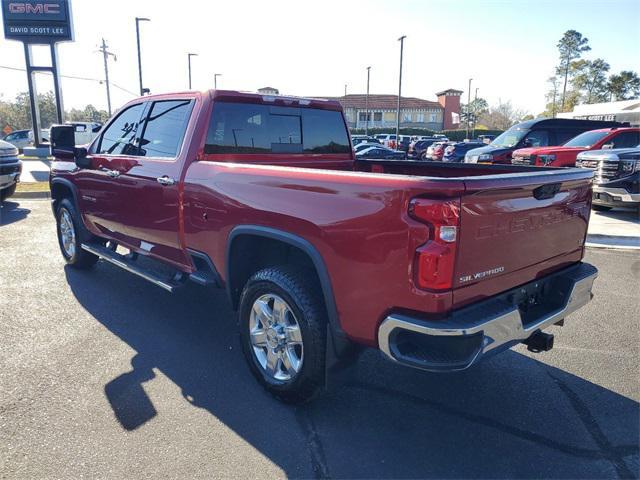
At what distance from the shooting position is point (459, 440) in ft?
9.01

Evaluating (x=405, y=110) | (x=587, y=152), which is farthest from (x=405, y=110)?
(x=587, y=152)

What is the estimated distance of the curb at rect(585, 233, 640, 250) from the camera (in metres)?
7.45

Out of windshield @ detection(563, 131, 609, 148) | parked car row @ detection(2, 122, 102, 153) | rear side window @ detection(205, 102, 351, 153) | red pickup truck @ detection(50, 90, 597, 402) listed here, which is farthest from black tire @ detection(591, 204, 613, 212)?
parked car row @ detection(2, 122, 102, 153)

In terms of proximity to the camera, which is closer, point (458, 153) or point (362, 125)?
point (458, 153)

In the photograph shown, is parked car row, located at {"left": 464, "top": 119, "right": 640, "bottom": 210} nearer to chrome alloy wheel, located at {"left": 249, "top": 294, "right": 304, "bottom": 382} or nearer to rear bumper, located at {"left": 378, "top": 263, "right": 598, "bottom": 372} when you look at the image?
rear bumper, located at {"left": 378, "top": 263, "right": 598, "bottom": 372}

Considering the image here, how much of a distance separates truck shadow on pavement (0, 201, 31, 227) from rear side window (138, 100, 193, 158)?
6.18 metres

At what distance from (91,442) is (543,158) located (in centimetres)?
1172

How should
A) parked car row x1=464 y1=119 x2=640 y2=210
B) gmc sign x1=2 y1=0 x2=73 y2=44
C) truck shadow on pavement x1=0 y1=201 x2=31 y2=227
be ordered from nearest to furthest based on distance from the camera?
truck shadow on pavement x1=0 y1=201 x2=31 y2=227
parked car row x1=464 y1=119 x2=640 y2=210
gmc sign x1=2 y1=0 x2=73 y2=44

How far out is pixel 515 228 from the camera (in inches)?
103

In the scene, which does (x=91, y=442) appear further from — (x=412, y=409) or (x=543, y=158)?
(x=543, y=158)

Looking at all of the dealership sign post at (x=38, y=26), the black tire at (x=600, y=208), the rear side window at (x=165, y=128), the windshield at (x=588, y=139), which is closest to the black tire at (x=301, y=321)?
the rear side window at (x=165, y=128)

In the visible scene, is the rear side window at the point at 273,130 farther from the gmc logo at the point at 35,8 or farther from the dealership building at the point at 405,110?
the dealership building at the point at 405,110

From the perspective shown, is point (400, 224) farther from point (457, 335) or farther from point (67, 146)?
point (67, 146)

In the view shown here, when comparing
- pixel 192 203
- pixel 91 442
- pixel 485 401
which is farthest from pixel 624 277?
pixel 91 442
